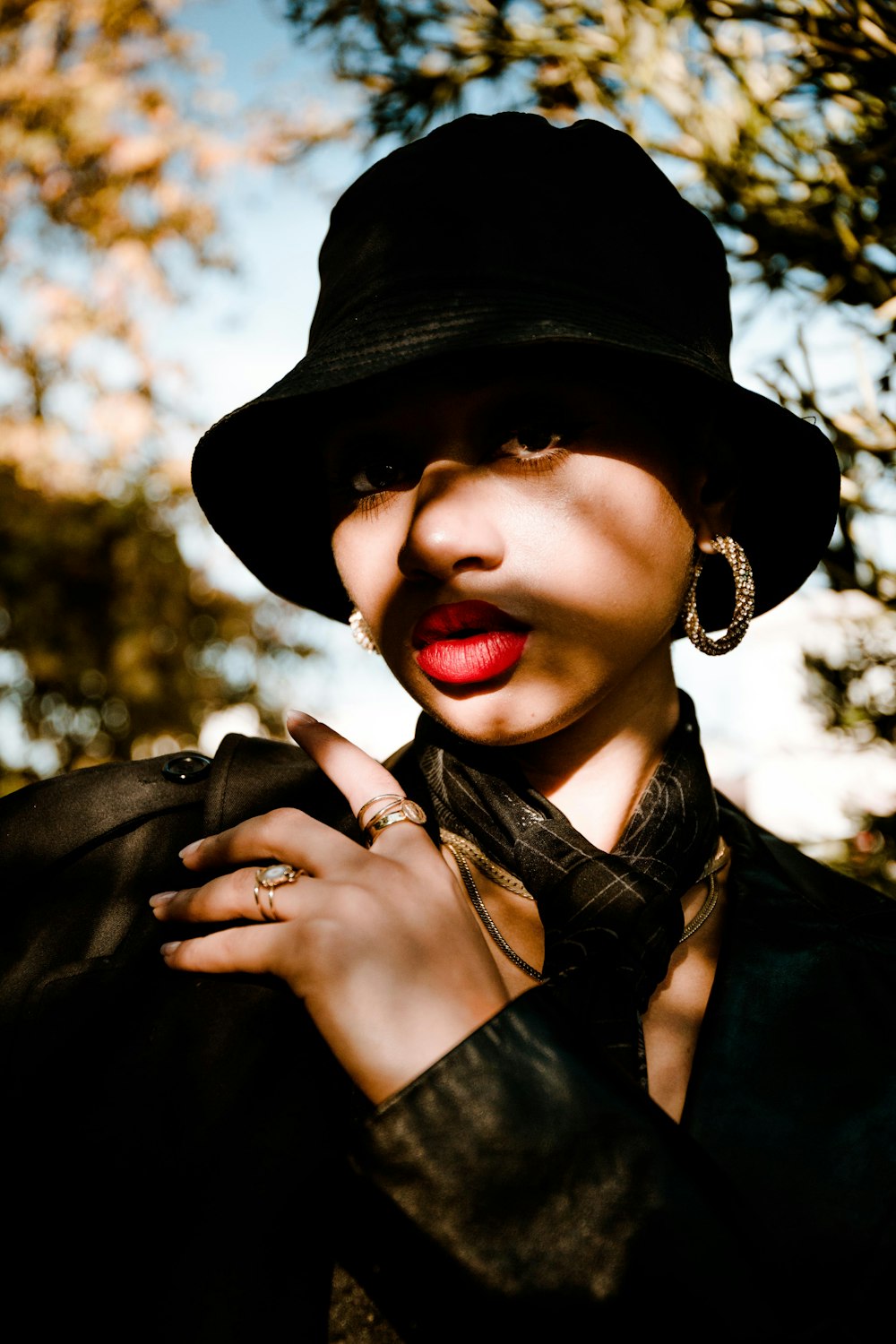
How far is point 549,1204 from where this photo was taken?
1122mm

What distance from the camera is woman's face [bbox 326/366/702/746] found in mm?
1501

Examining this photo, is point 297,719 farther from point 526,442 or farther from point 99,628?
point 99,628

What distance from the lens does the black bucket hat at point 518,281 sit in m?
1.46

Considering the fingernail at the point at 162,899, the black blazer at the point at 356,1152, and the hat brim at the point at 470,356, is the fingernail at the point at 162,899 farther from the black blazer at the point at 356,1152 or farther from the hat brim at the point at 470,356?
the hat brim at the point at 470,356

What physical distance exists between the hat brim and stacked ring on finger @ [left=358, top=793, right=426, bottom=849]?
647 millimetres

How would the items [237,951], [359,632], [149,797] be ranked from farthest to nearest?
[359,632]
[149,797]
[237,951]

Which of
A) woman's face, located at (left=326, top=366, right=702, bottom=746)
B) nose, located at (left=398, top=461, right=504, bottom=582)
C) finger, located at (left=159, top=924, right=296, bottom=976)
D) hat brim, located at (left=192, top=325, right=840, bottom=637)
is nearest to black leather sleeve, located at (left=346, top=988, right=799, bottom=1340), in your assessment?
finger, located at (left=159, top=924, right=296, bottom=976)

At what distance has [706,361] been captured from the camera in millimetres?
1568

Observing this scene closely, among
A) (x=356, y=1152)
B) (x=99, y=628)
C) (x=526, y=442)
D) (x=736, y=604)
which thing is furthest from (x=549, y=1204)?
(x=99, y=628)

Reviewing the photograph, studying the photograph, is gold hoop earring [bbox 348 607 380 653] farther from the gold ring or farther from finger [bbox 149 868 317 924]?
finger [bbox 149 868 317 924]

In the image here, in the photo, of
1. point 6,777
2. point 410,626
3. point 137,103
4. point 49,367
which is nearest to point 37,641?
point 6,777

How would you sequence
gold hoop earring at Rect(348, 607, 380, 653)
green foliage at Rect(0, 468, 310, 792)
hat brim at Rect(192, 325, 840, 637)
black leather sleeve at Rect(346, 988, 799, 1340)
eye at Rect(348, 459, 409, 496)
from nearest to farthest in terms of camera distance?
black leather sleeve at Rect(346, 988, 799, 1340)
hat brim at Rect(192, 325, 840, 637)
eye at Rect(348, 459, 409, 496)
gold hoop earring at Rect(348, 607, 380, 653)
green foliage at Rect(0, 468, 310, 792)

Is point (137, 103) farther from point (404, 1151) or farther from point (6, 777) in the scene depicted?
point (404, 1151)

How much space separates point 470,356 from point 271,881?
33.4 inches
